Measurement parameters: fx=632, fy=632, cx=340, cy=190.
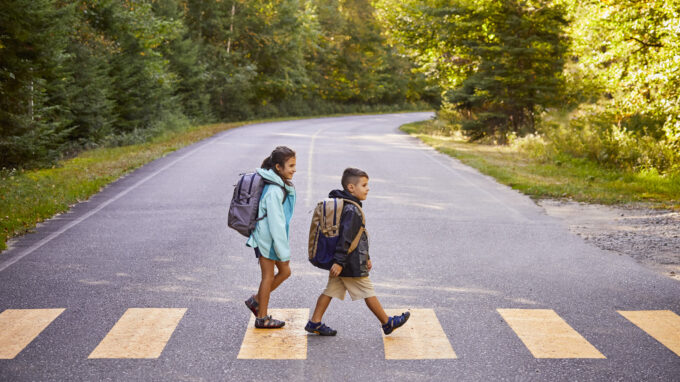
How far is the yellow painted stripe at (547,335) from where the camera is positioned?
504 centimetres

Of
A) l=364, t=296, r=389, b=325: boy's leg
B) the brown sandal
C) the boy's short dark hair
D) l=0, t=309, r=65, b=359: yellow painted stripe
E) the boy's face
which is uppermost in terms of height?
the boy's short dark hair

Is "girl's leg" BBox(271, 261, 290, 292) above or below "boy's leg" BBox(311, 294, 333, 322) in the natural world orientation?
above

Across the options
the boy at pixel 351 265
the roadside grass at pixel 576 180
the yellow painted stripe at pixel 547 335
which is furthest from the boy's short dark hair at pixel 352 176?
the roadside grass at pixel 576 180

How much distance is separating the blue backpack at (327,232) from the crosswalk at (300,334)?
0.73 metres

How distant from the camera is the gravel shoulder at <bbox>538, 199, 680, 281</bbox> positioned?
8297 millimetres

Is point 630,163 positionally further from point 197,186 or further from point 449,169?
point 197,186

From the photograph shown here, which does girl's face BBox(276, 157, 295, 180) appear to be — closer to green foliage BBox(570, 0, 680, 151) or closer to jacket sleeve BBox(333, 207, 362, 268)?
jacket sleeve BBox(333, 207, 362, 268)

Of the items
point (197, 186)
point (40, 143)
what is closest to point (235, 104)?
point (40, 143)

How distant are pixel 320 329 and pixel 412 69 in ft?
87.3

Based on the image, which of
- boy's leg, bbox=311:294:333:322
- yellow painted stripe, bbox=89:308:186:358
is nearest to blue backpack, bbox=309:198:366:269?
boy's leg, bbox=311:294:333:322

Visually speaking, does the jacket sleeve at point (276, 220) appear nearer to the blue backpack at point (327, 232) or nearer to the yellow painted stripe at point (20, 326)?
the blue backpack at point (327, 232)

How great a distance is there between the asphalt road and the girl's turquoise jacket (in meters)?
0.78

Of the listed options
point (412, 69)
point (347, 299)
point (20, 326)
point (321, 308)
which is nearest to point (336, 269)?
point (321, 308)

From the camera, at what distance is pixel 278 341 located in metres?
5.26
